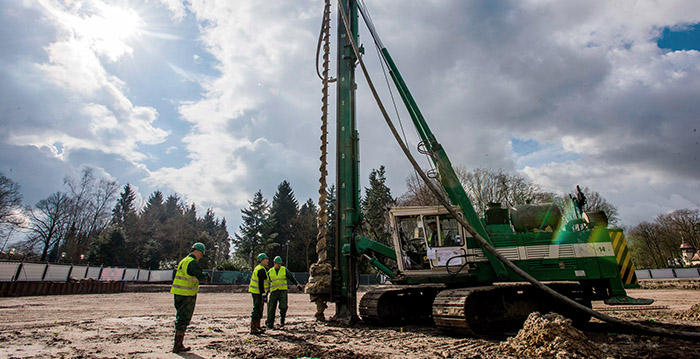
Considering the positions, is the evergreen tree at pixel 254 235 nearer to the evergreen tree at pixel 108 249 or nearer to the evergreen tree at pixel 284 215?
the evergreen tree at pixel 284 215

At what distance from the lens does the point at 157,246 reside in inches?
2125

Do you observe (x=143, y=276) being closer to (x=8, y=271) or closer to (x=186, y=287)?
(x=8, y=271)

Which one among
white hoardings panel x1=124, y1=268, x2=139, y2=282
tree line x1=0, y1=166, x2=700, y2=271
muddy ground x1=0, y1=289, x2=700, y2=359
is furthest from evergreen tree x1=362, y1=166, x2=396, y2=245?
muddy ground x1=0, y1=289, x2=700, y2=359

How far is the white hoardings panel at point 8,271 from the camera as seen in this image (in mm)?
19688

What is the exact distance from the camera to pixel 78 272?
25.3 metres

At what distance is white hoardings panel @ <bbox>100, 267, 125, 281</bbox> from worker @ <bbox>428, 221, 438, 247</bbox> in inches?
1149

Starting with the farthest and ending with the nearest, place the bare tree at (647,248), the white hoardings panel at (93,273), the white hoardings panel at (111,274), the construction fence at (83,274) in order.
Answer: the bare tree at (647,248), the white hoardings panel at (111,274), the white hoardings panel at (93,273), the construction fence at (83,274)

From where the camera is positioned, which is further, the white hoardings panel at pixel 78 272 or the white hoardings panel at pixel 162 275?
the white hoardings panel at pixel 162 275

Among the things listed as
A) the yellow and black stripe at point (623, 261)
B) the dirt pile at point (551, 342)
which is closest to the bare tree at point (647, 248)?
the yellow and black stripe at point (623, 261)

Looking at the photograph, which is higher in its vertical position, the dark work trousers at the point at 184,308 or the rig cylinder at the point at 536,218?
the rig cylinder at the point at 536,218

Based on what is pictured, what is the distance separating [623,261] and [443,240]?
413 centimetres

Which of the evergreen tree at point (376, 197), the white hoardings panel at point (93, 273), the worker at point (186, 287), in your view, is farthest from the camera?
the evergreen tree at point (376, 197)

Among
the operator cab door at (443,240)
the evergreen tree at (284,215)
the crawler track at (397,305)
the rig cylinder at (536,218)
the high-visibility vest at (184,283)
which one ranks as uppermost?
the evergreen tree at (284,215)

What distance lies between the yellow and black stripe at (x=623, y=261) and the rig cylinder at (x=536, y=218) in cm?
122
